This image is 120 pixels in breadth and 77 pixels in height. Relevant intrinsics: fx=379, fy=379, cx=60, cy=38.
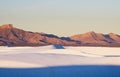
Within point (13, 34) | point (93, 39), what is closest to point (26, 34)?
point (13, 34)

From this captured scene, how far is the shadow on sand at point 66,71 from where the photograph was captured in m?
15.8

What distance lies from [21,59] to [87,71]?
3.48 meters

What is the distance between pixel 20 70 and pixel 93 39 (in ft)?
340

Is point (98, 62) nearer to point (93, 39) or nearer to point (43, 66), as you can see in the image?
point (43, 66)

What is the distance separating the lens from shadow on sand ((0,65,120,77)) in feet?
51.8

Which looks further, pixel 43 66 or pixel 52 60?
pixel 52 60

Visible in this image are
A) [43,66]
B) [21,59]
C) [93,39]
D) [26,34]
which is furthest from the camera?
[93,39]

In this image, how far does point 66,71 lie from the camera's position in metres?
16.7

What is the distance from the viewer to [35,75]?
15.9 meters

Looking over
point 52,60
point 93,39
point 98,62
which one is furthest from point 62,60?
point 93,39

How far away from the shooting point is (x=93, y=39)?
119125 mm

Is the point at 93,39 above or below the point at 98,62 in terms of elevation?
below

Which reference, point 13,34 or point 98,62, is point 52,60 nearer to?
point 98,62

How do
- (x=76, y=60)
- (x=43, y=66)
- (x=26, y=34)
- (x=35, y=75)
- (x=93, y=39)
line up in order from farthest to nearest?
(x=93, y=39) < (x=26, y=34) < (x=76, y=60) < (x=43, y=66) < (x=35, y=75)
